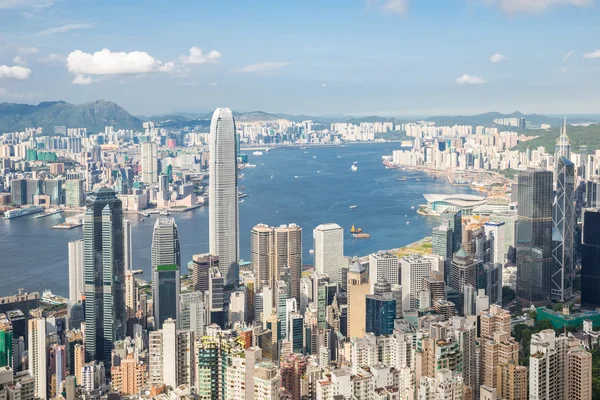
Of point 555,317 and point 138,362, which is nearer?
point 138,362

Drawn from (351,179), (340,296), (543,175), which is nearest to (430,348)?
(340,296)

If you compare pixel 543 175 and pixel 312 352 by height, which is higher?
pixel 543 175

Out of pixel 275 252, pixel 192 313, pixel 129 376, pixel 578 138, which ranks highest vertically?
pixel 578 138

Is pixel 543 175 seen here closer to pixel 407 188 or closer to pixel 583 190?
pixel 583 190

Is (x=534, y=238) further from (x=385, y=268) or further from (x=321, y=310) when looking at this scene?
(x=321, y=310)

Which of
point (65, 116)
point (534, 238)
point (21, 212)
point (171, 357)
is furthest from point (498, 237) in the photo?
point (65, 116)

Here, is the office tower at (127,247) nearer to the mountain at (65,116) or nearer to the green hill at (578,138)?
the green hill at (578,138)

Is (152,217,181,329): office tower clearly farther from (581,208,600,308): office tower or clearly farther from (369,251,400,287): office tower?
(581,208,600,308): office tower

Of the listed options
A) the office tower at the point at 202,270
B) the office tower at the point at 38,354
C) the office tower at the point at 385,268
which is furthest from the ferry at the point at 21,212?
the office tower at the point at 38,354
